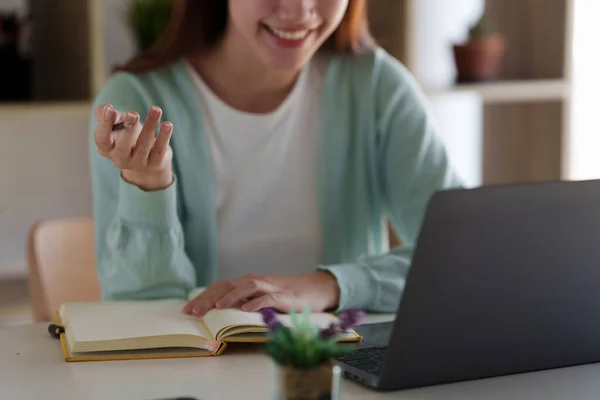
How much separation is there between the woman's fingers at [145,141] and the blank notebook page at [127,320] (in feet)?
0.68

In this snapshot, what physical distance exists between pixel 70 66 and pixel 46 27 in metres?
0.15

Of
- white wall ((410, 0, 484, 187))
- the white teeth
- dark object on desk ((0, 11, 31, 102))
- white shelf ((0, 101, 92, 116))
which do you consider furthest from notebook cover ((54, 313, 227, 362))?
white wall ((410, 0, 484, 187))

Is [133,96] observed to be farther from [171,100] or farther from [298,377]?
[298,377]

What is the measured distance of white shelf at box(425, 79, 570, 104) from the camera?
2.48 m

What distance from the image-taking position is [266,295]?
128 centimetres

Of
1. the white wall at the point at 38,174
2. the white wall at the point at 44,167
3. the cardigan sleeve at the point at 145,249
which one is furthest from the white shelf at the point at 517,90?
the cardigan sleeve at the point at 145,249

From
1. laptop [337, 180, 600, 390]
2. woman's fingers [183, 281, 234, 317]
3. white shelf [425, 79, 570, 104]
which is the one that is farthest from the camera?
white shelf [425, 79, 570, 104]

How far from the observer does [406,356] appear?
99cm

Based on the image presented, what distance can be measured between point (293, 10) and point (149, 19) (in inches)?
30.8

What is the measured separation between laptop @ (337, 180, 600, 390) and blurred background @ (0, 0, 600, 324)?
1.38 m

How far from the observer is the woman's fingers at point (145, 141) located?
1.22 metres

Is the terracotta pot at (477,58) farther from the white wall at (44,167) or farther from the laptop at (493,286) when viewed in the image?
the laptop at (493,286)

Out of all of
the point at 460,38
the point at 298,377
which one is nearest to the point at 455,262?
the point at 298,377

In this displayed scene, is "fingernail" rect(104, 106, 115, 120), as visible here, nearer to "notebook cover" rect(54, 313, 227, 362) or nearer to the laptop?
"notebook cover" rect(54, 313, 227, 362)
